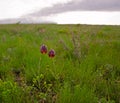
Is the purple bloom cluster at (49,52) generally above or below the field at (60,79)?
above

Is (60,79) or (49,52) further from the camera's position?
(60,79)

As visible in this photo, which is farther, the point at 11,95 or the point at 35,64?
the point at 35,64

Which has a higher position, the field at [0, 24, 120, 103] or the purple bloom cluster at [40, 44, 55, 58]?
the purple bloom cluster at [40, 44, 55, 58]

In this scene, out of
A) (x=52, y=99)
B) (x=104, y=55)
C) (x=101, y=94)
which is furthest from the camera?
(x=104, y=55)

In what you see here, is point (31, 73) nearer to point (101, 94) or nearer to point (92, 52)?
point (101, 94)

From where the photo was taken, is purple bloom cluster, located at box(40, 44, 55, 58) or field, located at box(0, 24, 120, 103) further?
purple bloom cluster, located at box(40, 44, 55, 58)

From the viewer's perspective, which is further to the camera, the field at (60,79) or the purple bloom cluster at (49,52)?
the purple bloom cluster at (49,52)

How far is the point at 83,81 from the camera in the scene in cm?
368

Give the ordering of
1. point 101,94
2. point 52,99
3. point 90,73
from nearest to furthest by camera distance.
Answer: point 52,99 → point 101,94 → point 90,73

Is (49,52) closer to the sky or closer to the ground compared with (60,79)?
closer to the sky

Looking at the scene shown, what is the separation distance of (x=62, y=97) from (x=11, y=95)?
59 centimetres

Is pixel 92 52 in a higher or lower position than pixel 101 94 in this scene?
higher

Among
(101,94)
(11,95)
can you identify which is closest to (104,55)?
(101,94)

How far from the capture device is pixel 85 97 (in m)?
2.95
